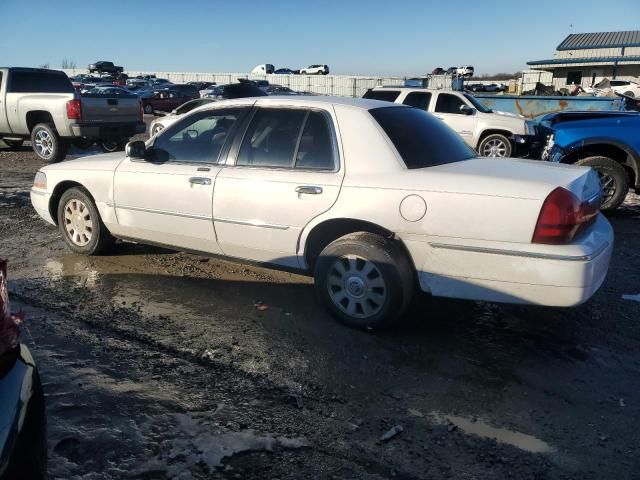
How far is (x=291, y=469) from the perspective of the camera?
2406 millimetres

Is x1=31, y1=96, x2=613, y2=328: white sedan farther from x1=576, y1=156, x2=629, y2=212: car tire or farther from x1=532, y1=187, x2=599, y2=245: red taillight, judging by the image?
x1=576, y1=156, x2=629, y2=212: car tire

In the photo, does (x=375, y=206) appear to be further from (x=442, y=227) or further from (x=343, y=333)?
(x=343, y=333)

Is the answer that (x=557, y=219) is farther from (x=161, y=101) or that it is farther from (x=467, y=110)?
(x=161, y=101)

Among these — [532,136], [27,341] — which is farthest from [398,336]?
[532,136]

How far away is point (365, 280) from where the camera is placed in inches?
145

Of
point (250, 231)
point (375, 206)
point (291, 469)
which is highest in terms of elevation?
point (375, 206)

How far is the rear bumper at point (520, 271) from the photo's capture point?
10.2ft

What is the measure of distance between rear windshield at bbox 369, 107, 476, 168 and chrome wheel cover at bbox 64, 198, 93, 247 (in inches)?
118

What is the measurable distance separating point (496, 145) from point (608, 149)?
4438mm

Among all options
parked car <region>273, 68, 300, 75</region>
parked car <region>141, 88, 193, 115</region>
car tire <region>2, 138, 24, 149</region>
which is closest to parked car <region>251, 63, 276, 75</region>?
parked car <region>273, 68, 300, 75</region>

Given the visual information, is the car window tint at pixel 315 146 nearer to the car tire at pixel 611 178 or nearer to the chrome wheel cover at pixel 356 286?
the chrome wheel cover at pixel 356 286

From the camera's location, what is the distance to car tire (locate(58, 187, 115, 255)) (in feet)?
16.7

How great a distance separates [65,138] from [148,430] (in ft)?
35.6

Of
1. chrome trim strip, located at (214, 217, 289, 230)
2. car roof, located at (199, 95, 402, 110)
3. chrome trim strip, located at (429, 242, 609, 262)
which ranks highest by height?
car roof, located at (199, 95, 402, 110)
